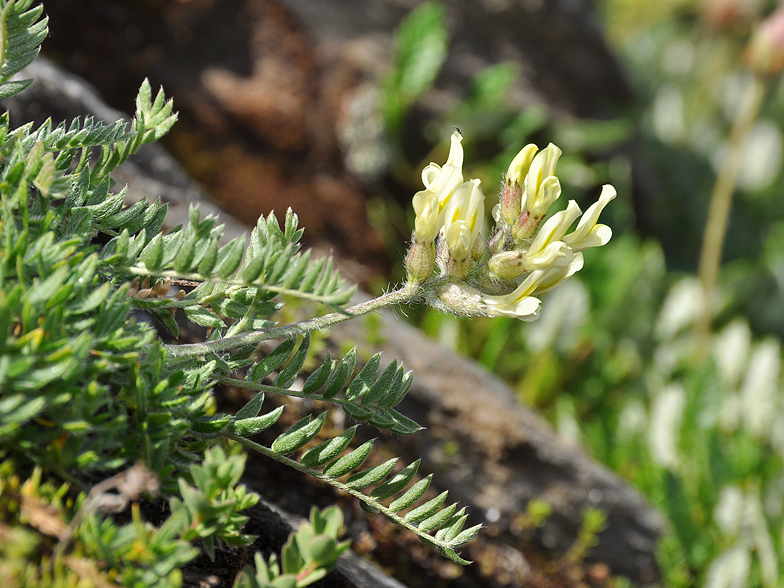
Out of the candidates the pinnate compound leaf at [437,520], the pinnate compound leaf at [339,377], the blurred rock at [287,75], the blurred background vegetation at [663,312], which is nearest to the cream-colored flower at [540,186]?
the pinnate compound leaf at [339,377]

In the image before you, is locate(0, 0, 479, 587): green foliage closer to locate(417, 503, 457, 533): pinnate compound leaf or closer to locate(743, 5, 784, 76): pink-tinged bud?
locate(417, 503, 457, 533): pinnate compound leaf

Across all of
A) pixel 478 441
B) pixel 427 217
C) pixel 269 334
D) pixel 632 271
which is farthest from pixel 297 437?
pixel 632 271

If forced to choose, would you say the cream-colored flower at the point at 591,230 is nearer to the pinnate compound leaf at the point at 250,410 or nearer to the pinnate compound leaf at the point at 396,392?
the pinnate compound leaf at the point at 396,392

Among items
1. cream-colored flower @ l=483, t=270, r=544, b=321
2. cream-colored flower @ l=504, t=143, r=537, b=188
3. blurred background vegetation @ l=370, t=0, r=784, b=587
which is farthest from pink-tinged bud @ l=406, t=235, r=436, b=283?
A: blurred background vegetation @ l=370, t=0, r=784, b=587

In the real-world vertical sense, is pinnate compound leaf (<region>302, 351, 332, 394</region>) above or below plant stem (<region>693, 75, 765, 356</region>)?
below

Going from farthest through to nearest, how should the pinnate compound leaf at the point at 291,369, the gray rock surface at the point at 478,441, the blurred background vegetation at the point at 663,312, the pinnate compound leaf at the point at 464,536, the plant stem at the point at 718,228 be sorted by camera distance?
1. the plant stem at the point at 718,228
2. the blurred background vegetation at the point at 663,312
3. the gray rock surface at the point at 478,441
4. the pinnate compound leaf at the point at 291,369
5. the pinnate compound leaf at the point at 464,536

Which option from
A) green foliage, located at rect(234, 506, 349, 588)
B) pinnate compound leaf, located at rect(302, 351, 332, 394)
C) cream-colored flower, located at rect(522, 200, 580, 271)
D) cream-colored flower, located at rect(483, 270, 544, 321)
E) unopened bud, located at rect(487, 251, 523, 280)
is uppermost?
cream-colored flower, located at rect(522, 200, 580, 271)

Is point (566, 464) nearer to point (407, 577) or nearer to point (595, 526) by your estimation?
point (595, 526)

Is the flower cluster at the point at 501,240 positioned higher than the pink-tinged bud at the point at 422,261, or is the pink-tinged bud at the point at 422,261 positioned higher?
the flower cluster at the point at 501,240

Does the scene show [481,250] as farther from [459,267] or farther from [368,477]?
[368,477]
